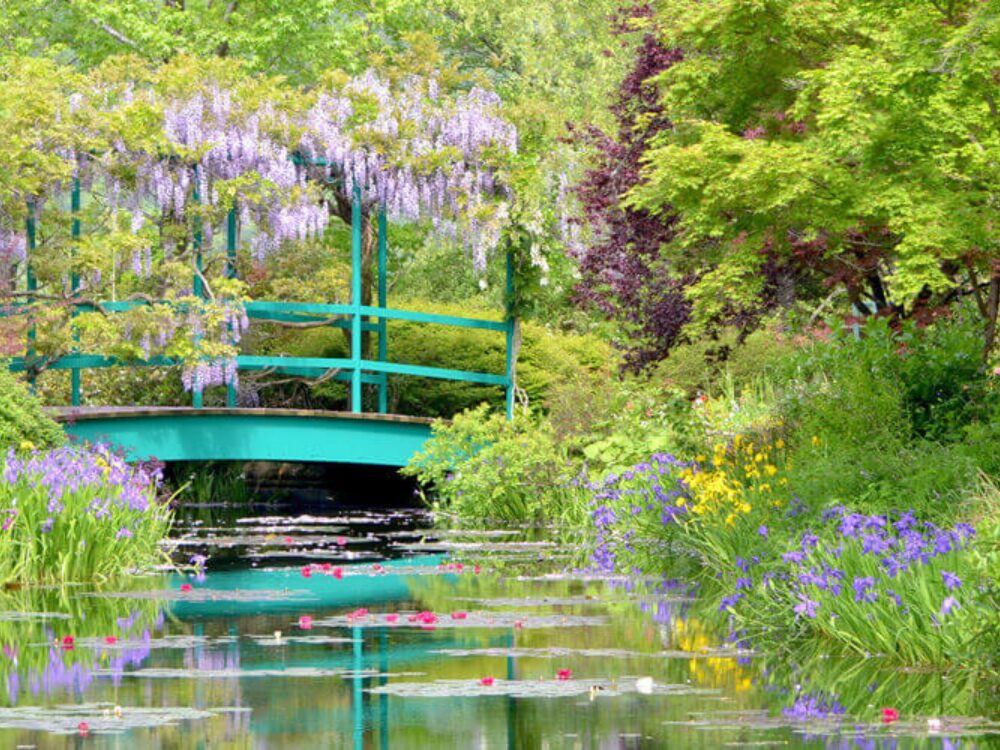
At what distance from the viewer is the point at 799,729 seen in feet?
23.4

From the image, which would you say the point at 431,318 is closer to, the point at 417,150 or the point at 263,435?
the point at 417,150

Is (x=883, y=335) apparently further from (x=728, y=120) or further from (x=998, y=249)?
(x=728, y=120)

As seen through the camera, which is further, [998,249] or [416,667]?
[998,249]

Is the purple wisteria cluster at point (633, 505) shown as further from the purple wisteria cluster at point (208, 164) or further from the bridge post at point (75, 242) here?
the bridge post at point (75, 242)

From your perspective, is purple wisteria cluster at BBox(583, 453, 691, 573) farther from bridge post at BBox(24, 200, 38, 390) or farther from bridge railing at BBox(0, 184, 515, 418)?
bridge post at BBox(24, 200, 38, 390)

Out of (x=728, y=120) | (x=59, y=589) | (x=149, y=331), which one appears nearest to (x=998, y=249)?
(x=728, y=120)

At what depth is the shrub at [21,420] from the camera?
16.4 meters

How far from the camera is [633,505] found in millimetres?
14688

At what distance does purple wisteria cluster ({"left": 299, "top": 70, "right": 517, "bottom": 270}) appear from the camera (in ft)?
76.5

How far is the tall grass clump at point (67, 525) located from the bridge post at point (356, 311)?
8.17m

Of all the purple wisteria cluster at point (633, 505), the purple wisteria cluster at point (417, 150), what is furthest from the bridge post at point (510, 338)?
the purple wisteria cluster at point (633, 505)

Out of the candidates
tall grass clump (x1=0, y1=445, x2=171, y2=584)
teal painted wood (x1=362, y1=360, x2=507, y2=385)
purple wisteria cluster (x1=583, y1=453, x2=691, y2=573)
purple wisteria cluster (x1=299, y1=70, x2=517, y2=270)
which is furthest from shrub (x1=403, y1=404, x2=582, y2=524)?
tall grass clump (x1=0, y1=445, x2=171, y2=584)

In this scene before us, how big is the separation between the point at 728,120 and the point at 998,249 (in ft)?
15.1

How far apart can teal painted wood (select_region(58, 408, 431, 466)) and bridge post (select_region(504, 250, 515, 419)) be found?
4.37 feet
